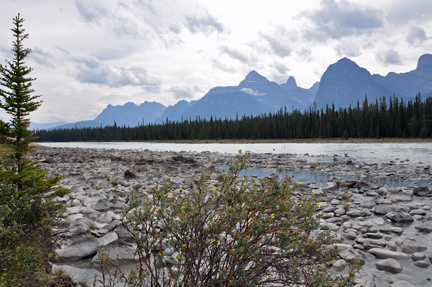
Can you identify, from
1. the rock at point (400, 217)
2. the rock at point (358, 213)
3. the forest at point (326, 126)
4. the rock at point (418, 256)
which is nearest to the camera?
the rock at point (418, 256)

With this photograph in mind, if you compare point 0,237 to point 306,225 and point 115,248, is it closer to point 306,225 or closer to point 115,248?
point 115,248

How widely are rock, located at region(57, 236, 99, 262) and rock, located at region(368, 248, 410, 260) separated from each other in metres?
5.90

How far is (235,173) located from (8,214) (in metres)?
2.85

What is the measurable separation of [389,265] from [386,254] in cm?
52

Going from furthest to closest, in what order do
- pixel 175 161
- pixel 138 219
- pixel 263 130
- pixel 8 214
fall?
pixel 263 130 < pixel 175 161 < pixel 8 214 < pixel 138 219

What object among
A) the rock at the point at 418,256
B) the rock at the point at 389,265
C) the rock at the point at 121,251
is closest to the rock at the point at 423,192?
the rock at the point at 418,256

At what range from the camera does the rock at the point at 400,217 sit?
23.5 ft

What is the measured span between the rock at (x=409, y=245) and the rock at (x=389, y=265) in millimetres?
930

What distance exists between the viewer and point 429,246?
18.1 feet

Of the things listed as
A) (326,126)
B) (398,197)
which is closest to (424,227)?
(398,197)

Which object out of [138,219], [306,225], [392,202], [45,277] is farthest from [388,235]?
[45,277]

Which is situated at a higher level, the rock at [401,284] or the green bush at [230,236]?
the green bush at [230,236]

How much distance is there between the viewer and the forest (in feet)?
283

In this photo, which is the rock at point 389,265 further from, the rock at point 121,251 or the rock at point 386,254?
the rock at point 121,251
